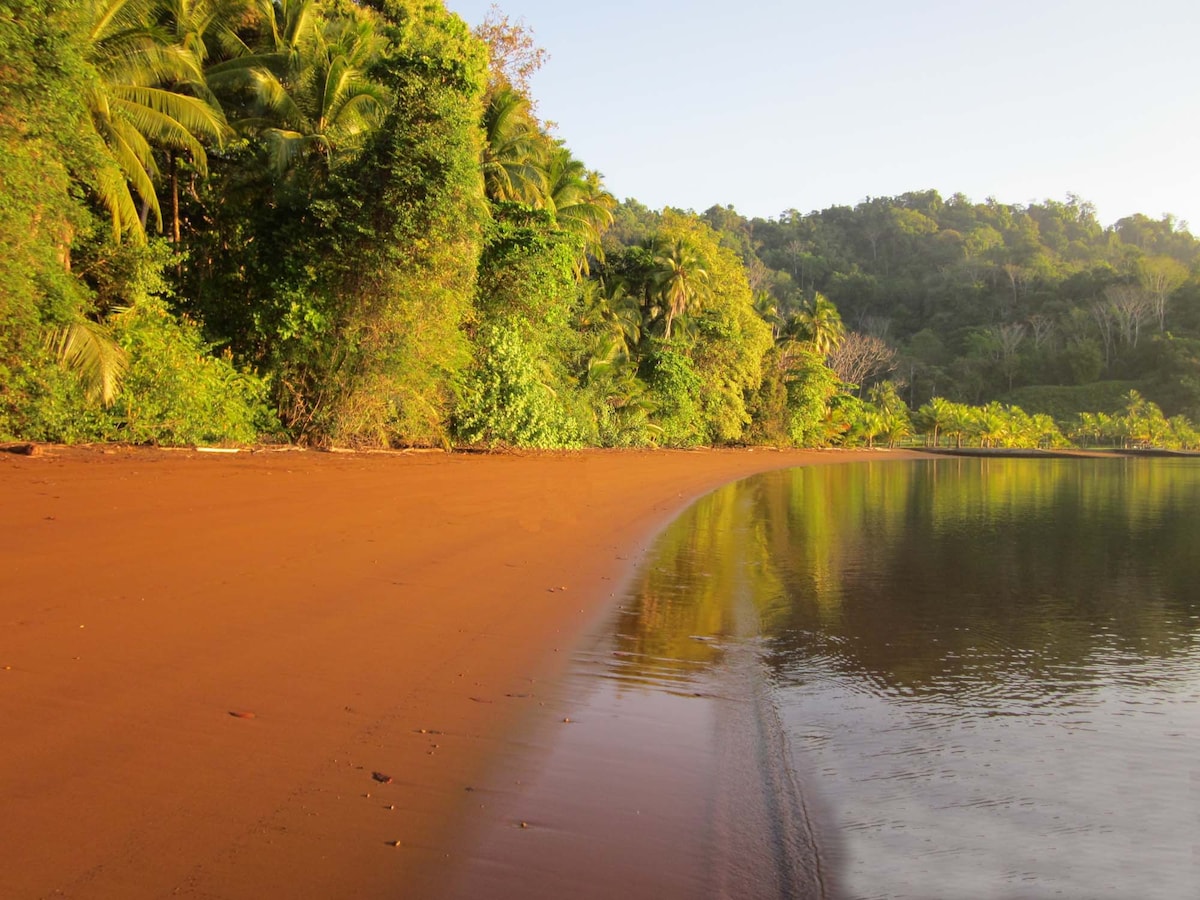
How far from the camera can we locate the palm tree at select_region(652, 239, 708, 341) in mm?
39281

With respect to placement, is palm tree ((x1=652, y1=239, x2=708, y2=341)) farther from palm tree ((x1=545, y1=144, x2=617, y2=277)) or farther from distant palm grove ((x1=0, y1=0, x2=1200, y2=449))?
palm tree ((x1=545, y1=144, x2=617, y2=277))


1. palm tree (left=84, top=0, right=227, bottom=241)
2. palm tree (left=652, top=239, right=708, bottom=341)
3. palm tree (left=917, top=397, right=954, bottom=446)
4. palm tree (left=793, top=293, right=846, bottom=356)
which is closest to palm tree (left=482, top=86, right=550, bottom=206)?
palm tree (left=84, top=0, right=227, bottom=241)

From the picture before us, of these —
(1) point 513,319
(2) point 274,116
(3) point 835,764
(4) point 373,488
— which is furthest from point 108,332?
(3) point 835,764

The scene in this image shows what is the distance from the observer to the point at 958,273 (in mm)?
109000

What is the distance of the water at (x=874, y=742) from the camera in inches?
118

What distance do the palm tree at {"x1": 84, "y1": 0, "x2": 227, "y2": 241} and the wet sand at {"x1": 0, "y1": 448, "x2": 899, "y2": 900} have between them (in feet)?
23.1

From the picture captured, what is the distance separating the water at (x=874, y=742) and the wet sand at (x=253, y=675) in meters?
0.48

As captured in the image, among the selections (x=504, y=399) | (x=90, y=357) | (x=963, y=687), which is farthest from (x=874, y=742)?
(x=504, y=399)

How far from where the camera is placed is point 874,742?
4.36 metres

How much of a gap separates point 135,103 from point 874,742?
56.5 ft

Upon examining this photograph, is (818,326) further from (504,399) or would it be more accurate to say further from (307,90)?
(307,90)

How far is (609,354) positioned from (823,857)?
2956cm

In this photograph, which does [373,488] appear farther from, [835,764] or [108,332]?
[835,764]

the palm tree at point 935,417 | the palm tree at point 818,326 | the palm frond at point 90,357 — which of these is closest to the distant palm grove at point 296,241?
the palm frond at point 90,357
